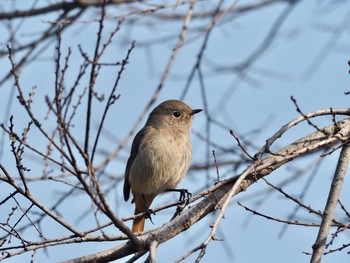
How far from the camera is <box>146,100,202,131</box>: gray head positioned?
7.44 meters

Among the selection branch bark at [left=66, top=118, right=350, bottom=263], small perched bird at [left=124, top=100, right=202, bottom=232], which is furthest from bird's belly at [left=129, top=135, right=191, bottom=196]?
branch bark at [left=66, top=118, right=350, bottom=263]

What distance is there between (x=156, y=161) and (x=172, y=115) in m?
0.88

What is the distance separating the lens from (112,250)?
4578 millimetres

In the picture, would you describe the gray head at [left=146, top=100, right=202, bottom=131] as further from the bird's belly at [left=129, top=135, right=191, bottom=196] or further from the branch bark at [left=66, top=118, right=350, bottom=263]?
the branch bark at [left=66, top=118, right=350, bottom=263]

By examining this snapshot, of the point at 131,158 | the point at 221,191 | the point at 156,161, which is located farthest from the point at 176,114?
the point at 221,191

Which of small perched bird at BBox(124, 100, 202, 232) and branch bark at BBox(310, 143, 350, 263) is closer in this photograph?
branch bark at BBox(310, 143, 350, 263)

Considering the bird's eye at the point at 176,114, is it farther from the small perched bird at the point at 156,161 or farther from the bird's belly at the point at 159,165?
the bird's belly at the point at 159,165

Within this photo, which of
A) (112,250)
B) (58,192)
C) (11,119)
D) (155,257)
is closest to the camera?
(11,119)

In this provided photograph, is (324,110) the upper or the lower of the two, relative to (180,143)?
lower

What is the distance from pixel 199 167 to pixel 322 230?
12.8 feet

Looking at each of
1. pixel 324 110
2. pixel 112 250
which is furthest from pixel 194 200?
pixel 324 110

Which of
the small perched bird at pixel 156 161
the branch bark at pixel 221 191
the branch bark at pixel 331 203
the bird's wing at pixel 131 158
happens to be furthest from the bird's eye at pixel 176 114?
the branch bark at pixel 331 203

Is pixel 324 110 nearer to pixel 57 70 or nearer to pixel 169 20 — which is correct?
pixel 57 70

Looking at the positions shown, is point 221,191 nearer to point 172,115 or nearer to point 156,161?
point 156,161
